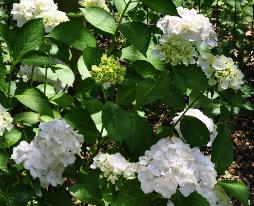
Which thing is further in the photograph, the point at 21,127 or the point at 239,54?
the point at 239,54

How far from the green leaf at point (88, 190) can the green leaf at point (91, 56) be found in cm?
39

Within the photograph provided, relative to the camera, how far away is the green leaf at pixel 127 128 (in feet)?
6.00

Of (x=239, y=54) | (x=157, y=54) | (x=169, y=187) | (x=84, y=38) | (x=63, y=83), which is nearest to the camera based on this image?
(x=169, y=187)

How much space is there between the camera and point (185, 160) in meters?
1.67

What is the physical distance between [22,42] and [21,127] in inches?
16.3

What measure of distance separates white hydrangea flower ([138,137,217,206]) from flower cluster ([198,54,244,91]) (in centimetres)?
35

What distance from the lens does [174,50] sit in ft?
6.15

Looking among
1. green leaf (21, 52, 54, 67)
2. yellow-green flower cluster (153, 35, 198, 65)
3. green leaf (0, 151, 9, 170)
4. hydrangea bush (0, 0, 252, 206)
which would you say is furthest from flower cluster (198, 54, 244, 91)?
green leaf (0, 151, 9, 170)

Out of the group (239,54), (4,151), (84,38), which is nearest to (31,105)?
(4,151)

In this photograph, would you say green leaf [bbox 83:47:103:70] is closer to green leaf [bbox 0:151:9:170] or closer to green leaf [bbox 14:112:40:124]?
green leaf [bbox 14:112:40:124]

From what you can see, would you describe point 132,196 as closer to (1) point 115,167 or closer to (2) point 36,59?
(1) point 115,167

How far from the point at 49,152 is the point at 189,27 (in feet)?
2.07

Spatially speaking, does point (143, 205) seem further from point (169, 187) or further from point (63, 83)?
point (63, 83)

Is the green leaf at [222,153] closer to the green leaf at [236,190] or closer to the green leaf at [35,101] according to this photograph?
the green leaf at [236,190]
